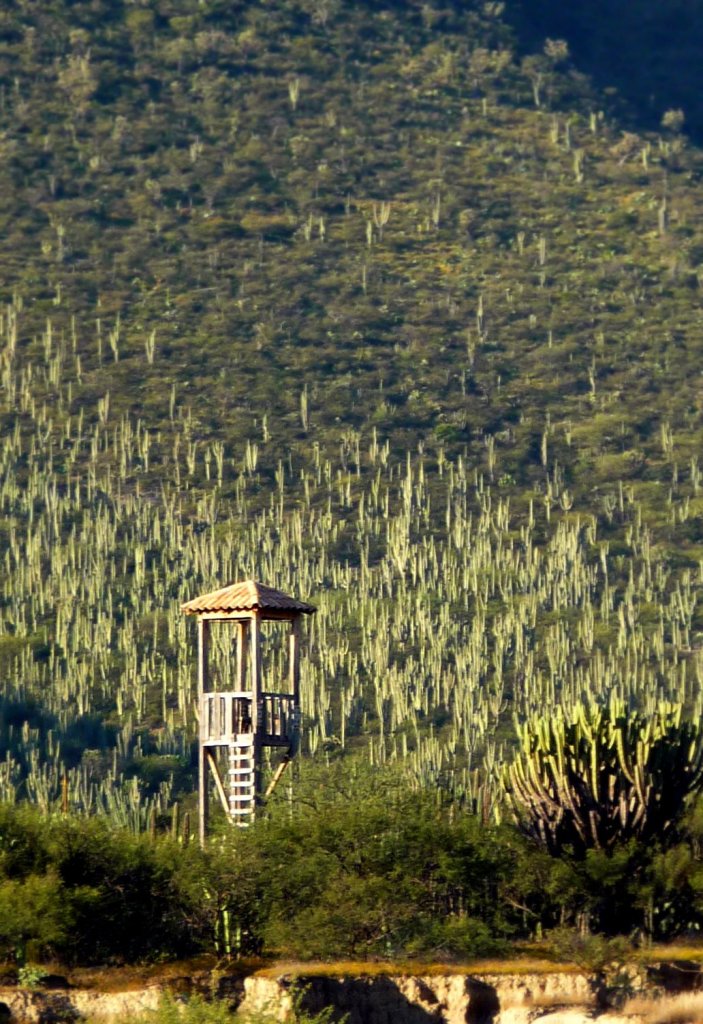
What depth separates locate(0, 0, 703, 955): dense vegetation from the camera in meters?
51.5

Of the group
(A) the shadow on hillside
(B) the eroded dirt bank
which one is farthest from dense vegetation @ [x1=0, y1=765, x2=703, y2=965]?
(A) the shadow on hillside

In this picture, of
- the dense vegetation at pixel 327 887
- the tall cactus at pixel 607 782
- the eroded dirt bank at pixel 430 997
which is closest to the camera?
the eroded dirt bank at pixel 430 997

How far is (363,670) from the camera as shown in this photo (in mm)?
53188

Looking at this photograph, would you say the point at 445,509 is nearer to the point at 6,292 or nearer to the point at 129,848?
the point at 6,292

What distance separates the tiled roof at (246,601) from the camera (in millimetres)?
26875

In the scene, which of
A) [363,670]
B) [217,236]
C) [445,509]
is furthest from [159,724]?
[217,236]

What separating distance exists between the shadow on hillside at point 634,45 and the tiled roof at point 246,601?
275ft

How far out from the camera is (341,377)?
252 ft

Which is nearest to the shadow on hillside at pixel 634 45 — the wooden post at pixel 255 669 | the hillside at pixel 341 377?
the hillside at pixel 341 377

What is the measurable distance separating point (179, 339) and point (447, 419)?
1022cm

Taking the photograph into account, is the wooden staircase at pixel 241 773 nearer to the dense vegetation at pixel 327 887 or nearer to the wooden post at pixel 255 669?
the wooden post at pixel 255 669

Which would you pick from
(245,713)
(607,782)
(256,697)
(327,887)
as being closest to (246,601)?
(256,697)

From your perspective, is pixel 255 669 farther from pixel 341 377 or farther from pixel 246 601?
pixel 341 377

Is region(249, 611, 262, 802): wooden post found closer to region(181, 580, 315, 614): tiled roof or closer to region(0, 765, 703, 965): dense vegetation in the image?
region(181, 580, 315, 614): tiled roof
